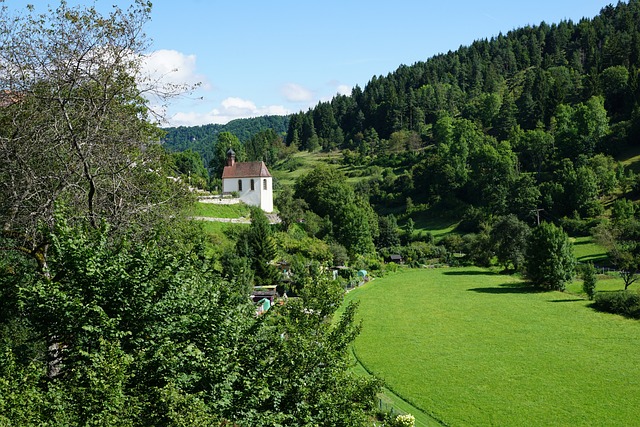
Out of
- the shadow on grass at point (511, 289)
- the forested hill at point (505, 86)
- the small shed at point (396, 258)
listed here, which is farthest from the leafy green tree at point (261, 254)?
the forested hill at point (505, 86)

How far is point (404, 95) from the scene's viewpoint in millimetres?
135250

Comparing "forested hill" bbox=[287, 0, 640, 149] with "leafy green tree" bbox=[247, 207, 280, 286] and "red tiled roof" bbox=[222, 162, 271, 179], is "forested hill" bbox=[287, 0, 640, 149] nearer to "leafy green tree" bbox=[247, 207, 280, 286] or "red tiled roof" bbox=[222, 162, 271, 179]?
"red tiled roof" bbox=[222, 162, 271, 179]

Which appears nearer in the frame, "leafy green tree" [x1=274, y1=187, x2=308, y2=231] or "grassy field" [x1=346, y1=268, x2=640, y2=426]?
"grassy field" [x1=346, y1=268, x2=640, y2=426]

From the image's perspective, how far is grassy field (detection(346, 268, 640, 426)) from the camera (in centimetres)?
2239

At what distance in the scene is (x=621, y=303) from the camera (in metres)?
39.2

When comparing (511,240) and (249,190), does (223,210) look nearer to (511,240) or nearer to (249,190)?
(249,190)

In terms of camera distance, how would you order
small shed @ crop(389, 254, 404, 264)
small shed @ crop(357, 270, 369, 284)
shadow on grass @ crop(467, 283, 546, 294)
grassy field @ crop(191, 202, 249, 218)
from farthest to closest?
1. small shed @ crop(389, 254, 404, 264)
2. small shed @ crop(357, 270, 369, 284)
3. shadow on grass @ crop(467, 283, 546, 294)
4. grassy field @ crop(191, 202, 249, 218)

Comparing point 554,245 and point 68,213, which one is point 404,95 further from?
point 68,213

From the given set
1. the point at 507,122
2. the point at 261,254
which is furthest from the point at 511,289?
the point at 507,122

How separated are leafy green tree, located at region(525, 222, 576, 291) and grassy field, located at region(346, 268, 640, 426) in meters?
1.91

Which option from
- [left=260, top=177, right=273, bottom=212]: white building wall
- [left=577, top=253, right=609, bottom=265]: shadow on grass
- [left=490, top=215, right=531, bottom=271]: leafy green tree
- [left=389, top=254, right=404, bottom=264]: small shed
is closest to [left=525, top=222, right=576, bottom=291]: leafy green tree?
[left=577, top=253, right=609, bottom=265]: shadow on grass

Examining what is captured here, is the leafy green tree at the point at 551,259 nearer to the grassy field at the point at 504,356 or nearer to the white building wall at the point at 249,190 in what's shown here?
the grassy field at the point at 504,356

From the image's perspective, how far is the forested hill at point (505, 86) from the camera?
101625 mm

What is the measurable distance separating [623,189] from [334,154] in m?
68.9
